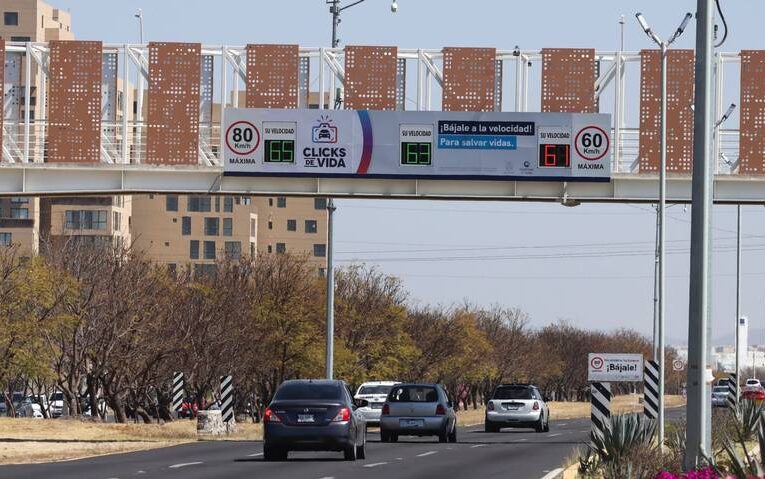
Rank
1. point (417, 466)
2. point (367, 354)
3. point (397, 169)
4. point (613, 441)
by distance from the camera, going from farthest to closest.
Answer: point (367, 354)
point (397, 169)
point (417, 466)
point (613, 441)

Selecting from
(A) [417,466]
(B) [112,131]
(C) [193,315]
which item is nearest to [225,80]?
(B) [112,131]

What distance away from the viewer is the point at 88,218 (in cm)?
14375

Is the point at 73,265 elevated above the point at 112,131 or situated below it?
below

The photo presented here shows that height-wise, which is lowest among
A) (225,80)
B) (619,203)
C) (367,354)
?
(367,354)

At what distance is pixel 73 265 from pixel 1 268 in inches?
357

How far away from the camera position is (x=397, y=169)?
141ft

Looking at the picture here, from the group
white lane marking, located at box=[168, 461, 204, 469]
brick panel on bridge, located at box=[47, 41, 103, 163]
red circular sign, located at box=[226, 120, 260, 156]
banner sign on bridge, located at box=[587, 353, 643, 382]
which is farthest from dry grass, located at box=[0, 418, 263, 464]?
banner sign on bridge, located at box=[587, 353, 643, 382]

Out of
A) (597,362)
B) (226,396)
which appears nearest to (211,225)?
(226,396)

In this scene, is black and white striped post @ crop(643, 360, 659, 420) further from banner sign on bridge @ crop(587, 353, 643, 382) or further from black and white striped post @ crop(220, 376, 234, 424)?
black and white striped post @ crop(220, 376, 234, 424)

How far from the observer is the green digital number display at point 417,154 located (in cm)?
4294

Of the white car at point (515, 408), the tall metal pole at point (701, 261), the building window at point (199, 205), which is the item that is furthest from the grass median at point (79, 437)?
the building window at point (199, 205)

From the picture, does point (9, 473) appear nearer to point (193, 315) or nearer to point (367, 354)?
point (193, 315)

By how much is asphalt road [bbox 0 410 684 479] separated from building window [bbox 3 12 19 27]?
389ft

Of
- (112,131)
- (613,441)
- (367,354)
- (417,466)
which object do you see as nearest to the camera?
(613,441)
